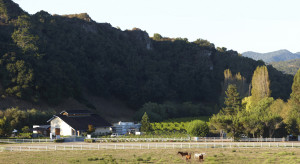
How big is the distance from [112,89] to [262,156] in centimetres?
9700

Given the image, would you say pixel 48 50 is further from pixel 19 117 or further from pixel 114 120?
pixel 19 117

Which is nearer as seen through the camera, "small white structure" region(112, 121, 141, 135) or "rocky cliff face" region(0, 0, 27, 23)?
"small white structure" region(112, 121, 141, 135)

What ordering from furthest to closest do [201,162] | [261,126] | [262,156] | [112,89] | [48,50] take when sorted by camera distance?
[112,89]
[48,50]
[261,126]
[262,156]
[201,162]

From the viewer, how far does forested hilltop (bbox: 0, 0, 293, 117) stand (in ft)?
349

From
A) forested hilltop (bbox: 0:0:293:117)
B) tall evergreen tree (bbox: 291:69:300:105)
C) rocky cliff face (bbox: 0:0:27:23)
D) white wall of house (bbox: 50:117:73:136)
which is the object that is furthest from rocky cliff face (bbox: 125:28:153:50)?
tall evergreen tree (bbox: 291:69:300:105)

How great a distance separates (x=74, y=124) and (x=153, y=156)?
37.1 m

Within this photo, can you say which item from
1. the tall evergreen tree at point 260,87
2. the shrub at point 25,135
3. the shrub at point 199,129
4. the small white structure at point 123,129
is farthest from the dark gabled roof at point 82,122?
the tall evergreen tree at point 260,87

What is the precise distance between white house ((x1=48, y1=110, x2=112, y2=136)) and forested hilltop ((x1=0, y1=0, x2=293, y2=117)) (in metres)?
27.1

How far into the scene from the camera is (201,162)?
1406 inches

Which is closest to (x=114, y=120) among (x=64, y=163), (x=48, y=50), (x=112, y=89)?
(x=112, y=89)

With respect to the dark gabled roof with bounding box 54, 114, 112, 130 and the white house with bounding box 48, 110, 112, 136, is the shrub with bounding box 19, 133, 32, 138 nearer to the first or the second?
the white house with bounding box 48, 110, 112, 136

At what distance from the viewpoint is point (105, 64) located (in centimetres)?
13812

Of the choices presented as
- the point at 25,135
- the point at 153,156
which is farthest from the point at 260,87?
the point at 25,135

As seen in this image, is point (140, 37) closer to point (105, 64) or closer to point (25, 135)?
point (105, 64)
